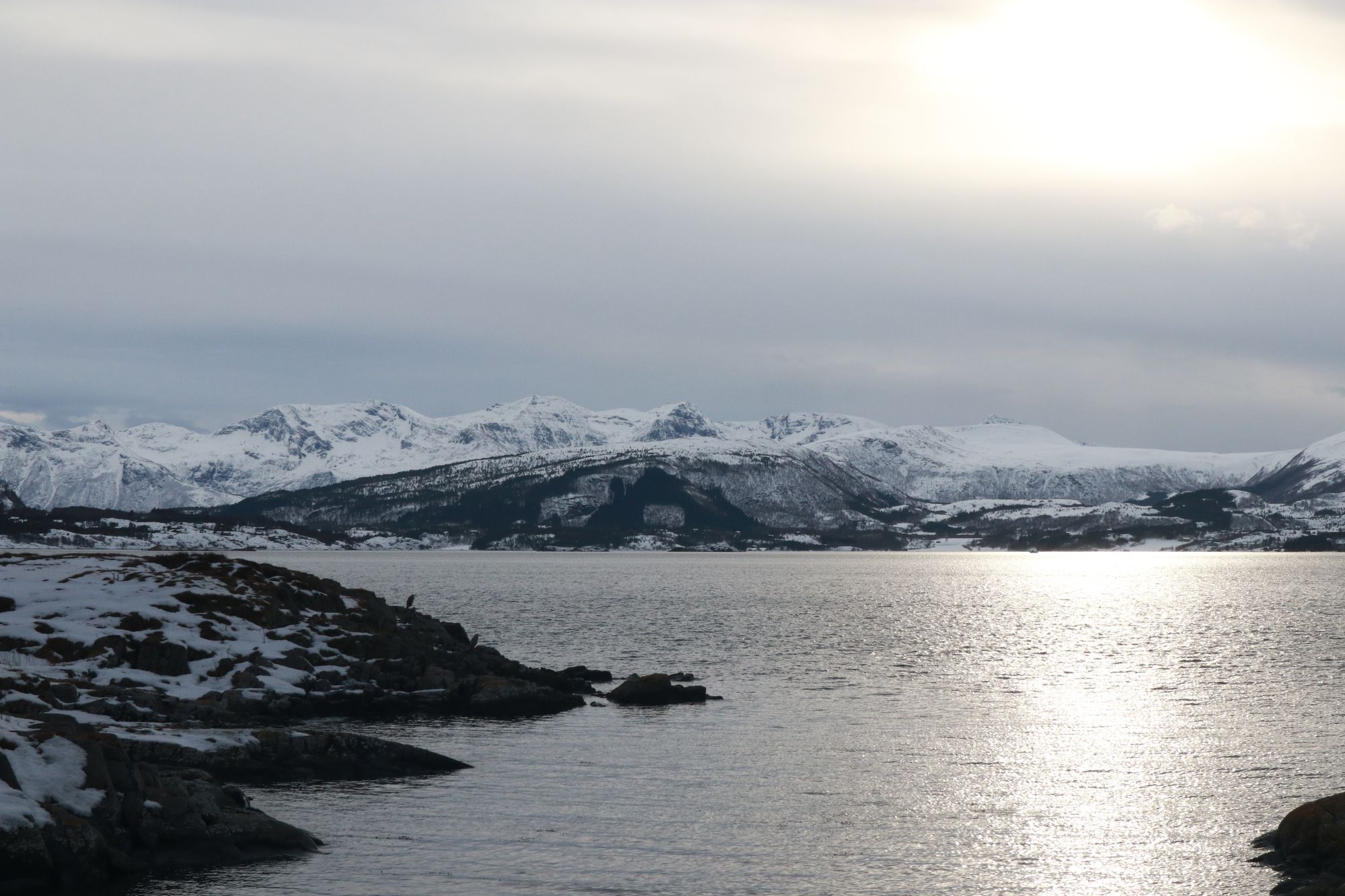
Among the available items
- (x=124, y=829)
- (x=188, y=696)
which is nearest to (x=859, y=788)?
(x=124, y=829)

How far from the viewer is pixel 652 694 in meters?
67.1

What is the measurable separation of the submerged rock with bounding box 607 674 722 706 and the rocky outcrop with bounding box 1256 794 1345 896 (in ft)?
119

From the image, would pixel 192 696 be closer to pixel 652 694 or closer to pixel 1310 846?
pixel 652 694

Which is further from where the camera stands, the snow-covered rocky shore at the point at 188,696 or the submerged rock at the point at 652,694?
the submerged rock at the point at 652,694

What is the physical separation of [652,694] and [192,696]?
23.5m

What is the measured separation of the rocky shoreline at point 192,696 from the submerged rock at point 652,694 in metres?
0.12

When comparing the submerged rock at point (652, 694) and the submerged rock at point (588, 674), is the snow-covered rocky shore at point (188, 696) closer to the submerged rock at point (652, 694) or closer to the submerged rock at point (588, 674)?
the submerged rock at point (652, 694)

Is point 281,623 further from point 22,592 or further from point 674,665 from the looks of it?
point 674,665

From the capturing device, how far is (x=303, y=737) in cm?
4594

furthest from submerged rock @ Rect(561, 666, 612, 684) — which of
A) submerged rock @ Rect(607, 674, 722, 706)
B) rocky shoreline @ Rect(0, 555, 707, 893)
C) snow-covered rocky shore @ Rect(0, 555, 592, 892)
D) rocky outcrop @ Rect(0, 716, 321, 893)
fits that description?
rocky outcrop @ Rect(0, 716, 321, 893)

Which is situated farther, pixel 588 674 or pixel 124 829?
pixel 588 674

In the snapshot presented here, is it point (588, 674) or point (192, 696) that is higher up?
point (192, 696)

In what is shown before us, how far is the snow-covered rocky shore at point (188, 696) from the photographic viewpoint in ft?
107

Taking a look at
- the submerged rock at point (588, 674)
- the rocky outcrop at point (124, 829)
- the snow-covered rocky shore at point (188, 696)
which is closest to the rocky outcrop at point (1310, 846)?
the rocky outcrop at point (124, 829)
